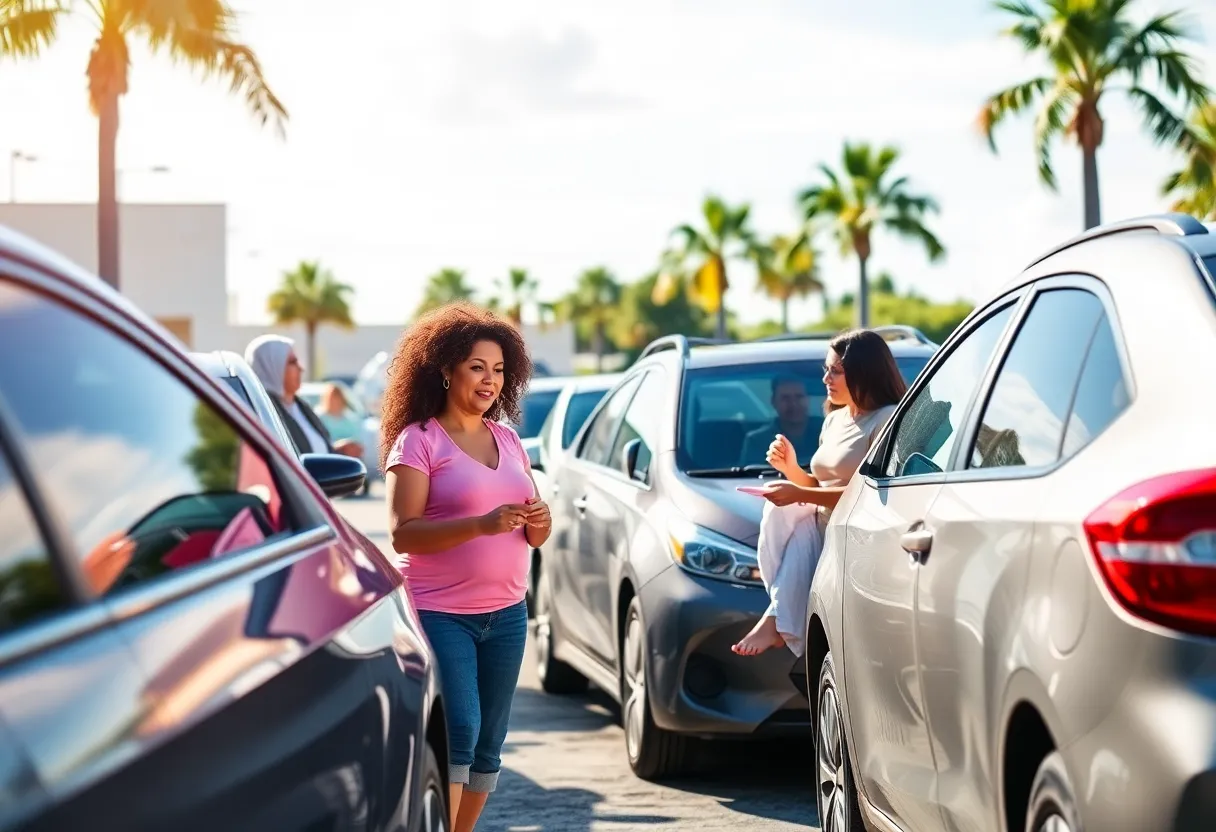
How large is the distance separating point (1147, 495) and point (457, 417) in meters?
3.41

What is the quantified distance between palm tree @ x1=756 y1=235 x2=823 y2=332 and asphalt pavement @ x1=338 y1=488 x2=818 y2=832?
63077mm

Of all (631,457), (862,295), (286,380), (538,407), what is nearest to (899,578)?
(631,457)

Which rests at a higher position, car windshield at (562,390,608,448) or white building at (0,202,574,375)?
white building at (0,202,574,375)

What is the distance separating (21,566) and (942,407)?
321cm

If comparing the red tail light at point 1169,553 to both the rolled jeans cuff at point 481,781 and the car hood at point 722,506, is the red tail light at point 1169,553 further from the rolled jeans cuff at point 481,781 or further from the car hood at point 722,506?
the car hood at point 722,506

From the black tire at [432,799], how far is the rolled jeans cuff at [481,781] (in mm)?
1742

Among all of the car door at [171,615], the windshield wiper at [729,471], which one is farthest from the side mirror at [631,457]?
the car door at [171,615]

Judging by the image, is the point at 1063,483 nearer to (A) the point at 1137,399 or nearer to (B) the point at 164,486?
(A) the point at 1137,399

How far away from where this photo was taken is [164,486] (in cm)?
306

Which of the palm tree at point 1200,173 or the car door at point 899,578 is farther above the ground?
the palm tree at point 1200,173

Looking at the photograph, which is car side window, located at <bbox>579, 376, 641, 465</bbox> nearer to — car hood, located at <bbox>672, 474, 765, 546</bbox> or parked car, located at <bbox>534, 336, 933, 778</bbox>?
parked car, located at <bbox>534, 336, 933, 778</bbox>

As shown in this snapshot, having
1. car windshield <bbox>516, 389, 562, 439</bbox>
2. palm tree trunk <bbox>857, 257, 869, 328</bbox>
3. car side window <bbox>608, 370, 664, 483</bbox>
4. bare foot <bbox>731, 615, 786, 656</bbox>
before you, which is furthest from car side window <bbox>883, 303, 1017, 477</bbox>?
palm tree trunk <bbox>857, 257, 869, 328</bbox>

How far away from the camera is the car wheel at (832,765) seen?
5566 mm

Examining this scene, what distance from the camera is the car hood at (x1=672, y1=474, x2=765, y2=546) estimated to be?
320 inches
